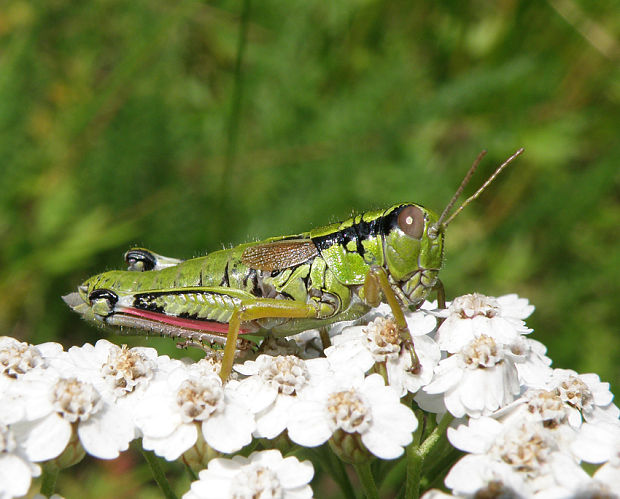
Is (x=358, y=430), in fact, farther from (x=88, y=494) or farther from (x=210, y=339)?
(x=88, y=494)

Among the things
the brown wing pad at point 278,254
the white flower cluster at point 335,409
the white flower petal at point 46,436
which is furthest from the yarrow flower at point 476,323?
the white flower petal at point 46,436

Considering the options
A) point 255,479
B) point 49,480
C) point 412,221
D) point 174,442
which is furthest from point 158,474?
point 412,221

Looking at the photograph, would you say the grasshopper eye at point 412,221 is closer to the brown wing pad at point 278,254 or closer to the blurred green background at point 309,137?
the brown wing pad at point 278,254

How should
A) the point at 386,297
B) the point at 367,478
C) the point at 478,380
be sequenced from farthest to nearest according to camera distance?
1. the point at 386,297
2. the point at 478,380
3. the point at 367,478

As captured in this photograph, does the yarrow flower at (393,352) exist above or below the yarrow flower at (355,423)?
above

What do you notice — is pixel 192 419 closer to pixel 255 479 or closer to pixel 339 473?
pixel 255 479

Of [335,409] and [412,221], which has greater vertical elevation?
[412,221]
